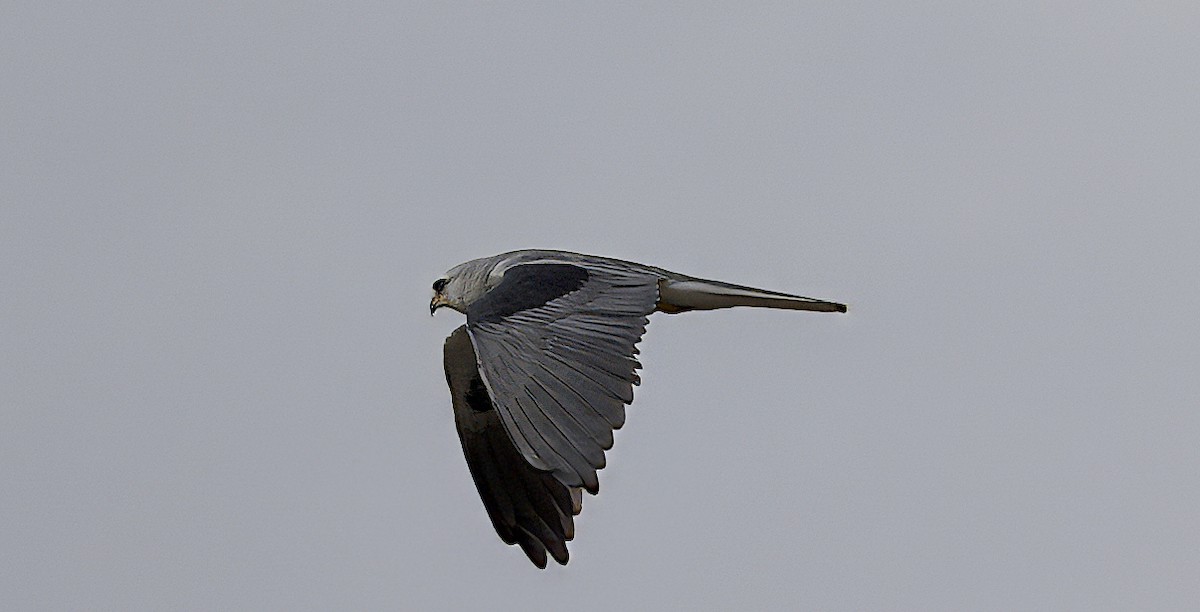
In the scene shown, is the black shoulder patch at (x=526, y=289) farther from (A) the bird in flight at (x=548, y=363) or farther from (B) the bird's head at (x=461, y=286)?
(B) the bird's head at (x=461, y=286)

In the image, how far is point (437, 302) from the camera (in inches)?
511

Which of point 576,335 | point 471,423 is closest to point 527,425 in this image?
point 576,335

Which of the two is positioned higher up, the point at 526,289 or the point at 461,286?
the point at 461,286

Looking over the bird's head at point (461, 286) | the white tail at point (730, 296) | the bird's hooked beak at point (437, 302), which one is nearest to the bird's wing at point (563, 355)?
the white tail at point (730, 296)

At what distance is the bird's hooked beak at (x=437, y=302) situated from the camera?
1290 cm

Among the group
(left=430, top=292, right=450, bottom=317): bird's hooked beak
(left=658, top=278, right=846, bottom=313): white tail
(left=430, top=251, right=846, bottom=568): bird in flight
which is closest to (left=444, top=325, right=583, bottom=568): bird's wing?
(left=430, top=251, right=846, bottom=568): bird in flight

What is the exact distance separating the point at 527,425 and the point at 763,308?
10.0 ft

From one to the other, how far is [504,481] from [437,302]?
1.34 m

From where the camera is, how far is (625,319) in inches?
421

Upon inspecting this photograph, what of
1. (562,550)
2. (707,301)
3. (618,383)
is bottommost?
(562,550)

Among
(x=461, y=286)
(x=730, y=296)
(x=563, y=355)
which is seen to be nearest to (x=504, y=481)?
(x=461, y=286)

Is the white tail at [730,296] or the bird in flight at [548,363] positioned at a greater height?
the white tail at [730,296]

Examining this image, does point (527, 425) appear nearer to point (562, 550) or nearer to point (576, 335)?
point (576, 335)

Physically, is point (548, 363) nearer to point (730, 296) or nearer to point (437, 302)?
point (730, 296)
